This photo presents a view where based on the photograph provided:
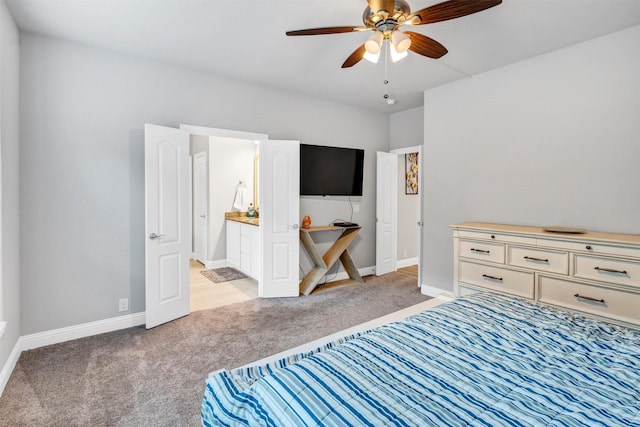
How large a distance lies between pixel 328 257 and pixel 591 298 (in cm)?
294

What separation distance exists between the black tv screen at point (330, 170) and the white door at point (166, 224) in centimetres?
165

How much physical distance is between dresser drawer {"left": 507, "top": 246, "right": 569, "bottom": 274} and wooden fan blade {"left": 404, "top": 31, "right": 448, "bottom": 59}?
180 cm

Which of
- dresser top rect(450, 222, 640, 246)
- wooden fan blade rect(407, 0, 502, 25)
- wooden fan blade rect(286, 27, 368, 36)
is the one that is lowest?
dresser top rect(450, 222, 640, 246)

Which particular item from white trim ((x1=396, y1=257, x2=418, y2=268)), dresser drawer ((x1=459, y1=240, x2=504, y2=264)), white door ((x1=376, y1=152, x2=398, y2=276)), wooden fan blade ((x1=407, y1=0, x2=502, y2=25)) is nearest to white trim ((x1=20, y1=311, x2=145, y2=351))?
dresser drawer ((x1=459, y1=240, x2=504, y2=264))

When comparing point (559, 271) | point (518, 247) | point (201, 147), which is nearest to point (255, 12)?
point (518, 247)

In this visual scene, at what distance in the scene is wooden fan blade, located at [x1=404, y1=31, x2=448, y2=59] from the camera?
2.19 m

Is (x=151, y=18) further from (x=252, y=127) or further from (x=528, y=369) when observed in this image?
(x=528, y=369)

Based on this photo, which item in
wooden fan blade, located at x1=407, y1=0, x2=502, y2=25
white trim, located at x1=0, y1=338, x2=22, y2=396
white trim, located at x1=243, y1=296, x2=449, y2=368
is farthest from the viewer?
white trim, located at x1=0, y1=338, x2=22, y2=396

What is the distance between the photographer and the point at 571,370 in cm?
115

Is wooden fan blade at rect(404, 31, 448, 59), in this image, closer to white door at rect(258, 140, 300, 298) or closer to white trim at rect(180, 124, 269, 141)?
white door at rect(258, 140, 300, 298)

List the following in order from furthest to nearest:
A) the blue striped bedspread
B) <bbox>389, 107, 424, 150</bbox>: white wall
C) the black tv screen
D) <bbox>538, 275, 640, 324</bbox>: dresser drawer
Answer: <bbox>389, 107, 424, 150</bbox>: white wall < the black tv screen < <bbox>538, 275, 640, 324</bbox>: dresser drawer < the blue striped bedspread

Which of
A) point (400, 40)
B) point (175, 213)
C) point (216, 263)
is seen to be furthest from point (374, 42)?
point (216, 263)

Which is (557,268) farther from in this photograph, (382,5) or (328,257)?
(328,257)

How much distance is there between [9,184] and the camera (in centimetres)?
243
